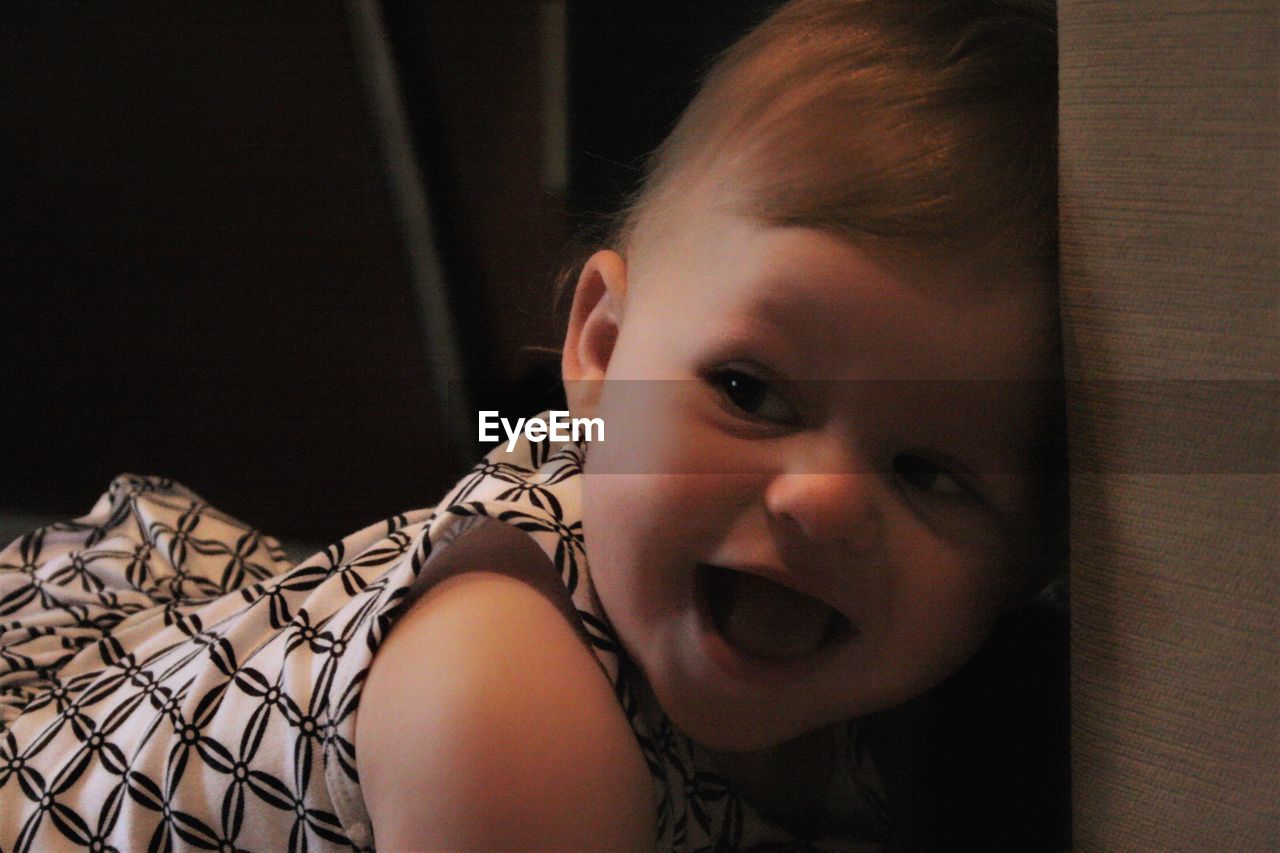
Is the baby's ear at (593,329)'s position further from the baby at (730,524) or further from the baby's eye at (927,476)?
the baby's eye at (927,476)

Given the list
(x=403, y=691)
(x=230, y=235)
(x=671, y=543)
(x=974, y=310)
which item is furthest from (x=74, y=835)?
(x=230, y=235)

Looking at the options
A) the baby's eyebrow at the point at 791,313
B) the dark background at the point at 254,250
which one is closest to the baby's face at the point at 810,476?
the baby's eyebrow at the point at 791,313

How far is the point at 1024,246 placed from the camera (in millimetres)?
396

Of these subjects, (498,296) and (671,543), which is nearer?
(671,543)

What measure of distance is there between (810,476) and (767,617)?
2.7 inches

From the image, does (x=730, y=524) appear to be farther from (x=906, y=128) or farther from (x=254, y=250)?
(x=254, y=250)

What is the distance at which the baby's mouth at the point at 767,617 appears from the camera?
42cm

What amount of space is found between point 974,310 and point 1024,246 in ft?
0.10

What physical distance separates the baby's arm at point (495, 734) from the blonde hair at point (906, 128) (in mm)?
190

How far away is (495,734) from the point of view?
38cm

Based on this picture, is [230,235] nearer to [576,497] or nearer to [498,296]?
[498,296]

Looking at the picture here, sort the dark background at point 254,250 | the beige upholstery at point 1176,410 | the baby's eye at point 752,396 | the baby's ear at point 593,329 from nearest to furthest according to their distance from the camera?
the beige upholstery at point 1176,410 → the baby's eye at point 752,396 → the baby's ear at point 593,329 → the dark background at point 254,250

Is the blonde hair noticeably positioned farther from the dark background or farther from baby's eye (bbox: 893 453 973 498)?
the dark background

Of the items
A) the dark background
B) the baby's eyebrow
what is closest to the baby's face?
the baby's eyebrow
